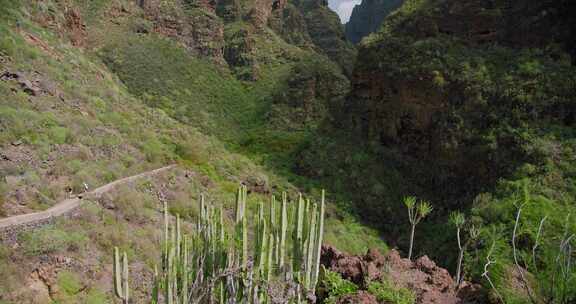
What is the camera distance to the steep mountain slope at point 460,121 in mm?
19062

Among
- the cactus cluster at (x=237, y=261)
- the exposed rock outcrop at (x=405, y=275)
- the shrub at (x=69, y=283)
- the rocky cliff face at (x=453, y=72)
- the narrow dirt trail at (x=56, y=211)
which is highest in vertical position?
the rocky cliff face at (x=453, y=72)

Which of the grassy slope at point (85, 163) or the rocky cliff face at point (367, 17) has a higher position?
the rocky cliff face at point (367, 17)

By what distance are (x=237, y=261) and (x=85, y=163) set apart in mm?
8502

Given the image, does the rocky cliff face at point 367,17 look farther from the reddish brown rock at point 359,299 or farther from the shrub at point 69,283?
the shrub at point 69,283

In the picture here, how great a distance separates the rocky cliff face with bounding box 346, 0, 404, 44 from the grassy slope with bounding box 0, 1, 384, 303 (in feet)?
298

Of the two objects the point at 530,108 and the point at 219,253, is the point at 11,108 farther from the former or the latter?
the point at 530,108

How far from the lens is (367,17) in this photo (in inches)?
4309

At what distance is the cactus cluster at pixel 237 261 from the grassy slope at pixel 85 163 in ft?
9.27

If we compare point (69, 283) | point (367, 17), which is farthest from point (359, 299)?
point (367, 17)

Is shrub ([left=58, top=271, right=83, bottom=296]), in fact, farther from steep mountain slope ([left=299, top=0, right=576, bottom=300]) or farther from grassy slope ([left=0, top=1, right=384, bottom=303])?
steep mountain slope ([left=299, top=0, right=576, bottom=300])

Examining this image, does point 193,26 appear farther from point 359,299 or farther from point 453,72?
point 359,299

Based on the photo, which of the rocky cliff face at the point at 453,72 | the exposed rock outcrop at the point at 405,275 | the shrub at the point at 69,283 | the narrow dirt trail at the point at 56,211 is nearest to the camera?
the shrub at the point at 69,283

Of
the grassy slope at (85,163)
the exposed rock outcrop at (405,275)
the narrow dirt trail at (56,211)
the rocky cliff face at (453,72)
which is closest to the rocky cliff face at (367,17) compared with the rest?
the rocky cliff face at (453,72)

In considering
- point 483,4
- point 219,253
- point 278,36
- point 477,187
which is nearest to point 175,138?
point 219,253
